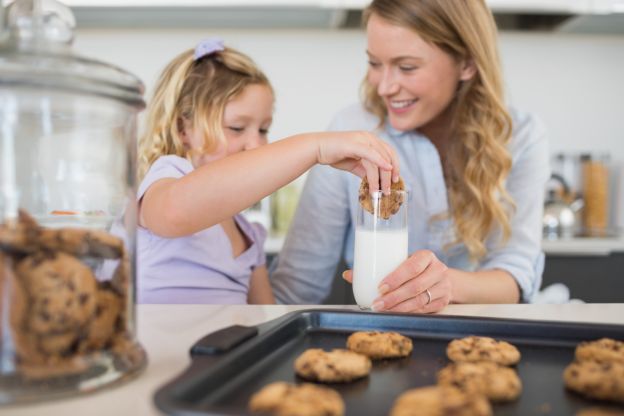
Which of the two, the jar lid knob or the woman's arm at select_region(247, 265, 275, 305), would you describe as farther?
the woman's arm at select_region(247, 265, 275, 305)

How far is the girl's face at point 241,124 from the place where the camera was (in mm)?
1477

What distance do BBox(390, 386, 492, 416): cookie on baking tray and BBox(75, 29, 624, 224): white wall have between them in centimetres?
247

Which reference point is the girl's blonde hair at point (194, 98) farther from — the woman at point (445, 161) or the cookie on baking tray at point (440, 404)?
the cookie on baking tray at point (440, 404)

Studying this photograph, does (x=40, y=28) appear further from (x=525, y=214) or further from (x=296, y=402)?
(x=525, y=214)

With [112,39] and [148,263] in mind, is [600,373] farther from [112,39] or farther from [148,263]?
[112,39]

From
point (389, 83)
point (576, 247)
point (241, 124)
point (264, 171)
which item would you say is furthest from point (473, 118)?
A: point (576, 247)

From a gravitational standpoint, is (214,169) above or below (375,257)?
above

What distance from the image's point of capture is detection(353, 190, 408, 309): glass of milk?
1006 millimetres

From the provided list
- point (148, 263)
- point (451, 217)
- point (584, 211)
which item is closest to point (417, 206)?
point (451, 217)

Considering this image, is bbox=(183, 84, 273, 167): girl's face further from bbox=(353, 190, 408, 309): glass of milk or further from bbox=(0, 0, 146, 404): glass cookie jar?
bbox=(0, 0, 146, 404): glass cookie jar

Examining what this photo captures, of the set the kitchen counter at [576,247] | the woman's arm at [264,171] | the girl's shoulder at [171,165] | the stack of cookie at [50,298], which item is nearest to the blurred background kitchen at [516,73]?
the kitchen counter at [576,247]

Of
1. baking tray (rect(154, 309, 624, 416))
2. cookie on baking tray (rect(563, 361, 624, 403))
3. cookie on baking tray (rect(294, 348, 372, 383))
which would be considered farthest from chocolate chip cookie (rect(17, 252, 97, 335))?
cookie on baking tray (rect(563, 361, 624, 403))

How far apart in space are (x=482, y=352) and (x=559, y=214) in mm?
2068

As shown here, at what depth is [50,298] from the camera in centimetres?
55
